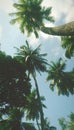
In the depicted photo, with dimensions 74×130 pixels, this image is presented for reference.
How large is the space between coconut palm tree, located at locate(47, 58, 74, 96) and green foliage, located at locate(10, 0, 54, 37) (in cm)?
853

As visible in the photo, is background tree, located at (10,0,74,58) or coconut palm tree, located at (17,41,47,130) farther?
coconut palm tree, located at (17,41,47,130)

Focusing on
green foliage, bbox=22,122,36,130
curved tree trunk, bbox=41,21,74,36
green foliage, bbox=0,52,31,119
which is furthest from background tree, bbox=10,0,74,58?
curved tree trunk, bbox=41,21,74,36

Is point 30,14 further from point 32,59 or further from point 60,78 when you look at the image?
point 60,78

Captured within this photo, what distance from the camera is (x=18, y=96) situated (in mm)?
34781

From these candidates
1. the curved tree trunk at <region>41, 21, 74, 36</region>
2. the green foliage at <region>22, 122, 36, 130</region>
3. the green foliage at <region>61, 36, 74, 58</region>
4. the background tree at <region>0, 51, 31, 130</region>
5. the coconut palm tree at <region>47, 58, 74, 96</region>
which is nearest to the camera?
the curved tree trunk at <region>41, 21, 74, 36</region>

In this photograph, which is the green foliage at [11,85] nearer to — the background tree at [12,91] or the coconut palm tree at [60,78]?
the background tree at [12,91]

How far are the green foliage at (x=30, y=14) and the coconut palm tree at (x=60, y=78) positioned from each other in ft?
28.0

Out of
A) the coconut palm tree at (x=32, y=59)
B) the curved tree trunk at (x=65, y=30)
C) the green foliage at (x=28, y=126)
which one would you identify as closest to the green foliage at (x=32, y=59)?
the coconut palm tree at (x=32, y=59)

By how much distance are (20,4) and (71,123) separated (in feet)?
76.9

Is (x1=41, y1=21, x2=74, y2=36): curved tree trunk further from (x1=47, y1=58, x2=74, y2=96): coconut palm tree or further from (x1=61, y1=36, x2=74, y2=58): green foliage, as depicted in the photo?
(x1=47, y1=58, x2=74, y2=96): coconut palm tree

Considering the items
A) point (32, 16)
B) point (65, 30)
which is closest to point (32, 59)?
point (32, 16)

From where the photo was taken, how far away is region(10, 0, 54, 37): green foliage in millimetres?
35094

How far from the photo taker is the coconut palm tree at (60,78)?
1737 inches

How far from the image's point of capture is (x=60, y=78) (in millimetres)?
44750
